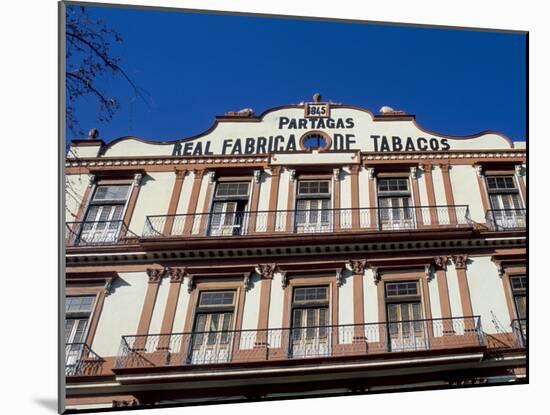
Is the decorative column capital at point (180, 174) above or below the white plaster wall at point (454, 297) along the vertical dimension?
above

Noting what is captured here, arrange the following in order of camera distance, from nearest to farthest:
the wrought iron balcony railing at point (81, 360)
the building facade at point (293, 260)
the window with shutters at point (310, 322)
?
the wrought iron balcony railing at point (81, 360) < the building facade at point (293, 260) < the window with shutters at point (310, 322)

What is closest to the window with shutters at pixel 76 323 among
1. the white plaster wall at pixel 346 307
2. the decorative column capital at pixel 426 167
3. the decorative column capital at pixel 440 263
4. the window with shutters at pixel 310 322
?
the window with shutters at pixel 310 322

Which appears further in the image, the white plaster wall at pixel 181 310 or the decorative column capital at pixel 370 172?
the decorative column capital at pixel 370 172

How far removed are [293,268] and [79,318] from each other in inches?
103

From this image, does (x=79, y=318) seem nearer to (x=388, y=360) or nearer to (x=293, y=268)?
(x=293, y=268)

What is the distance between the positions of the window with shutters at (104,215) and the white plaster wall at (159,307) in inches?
36.3

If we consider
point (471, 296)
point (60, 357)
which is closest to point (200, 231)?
point (60, 357)

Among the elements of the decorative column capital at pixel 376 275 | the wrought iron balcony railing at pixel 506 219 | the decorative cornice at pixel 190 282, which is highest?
the wrought iron balcony railing at pixel 506 219

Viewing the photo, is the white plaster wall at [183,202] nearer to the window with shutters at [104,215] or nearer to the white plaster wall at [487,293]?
the window with shutters at [104,215]

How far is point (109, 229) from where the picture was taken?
682 centimetres

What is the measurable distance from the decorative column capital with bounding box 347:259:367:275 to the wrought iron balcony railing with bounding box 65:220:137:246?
2.83m

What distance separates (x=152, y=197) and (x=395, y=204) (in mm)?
3417

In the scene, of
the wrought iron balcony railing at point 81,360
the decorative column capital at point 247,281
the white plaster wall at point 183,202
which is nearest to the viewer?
the wrought iron balcony railing at point 81,360

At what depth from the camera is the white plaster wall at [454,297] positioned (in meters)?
6.13
